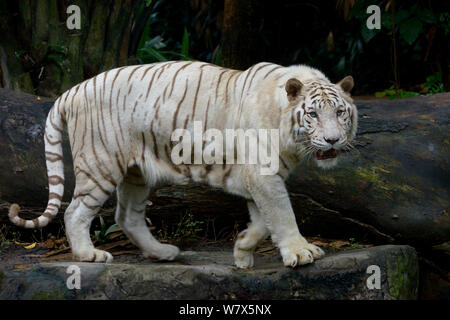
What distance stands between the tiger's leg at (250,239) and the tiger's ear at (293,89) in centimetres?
83

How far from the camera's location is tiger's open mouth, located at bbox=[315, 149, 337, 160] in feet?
12.6

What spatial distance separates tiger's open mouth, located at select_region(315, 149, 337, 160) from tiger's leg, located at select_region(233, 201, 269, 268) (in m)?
0.60

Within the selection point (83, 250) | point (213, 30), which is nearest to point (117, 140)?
point (83, 250)

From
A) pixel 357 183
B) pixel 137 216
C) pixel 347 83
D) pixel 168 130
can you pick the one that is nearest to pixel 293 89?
pixel 347 83

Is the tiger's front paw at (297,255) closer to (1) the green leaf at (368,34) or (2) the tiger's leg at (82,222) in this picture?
(2) the tiger's leg at (82,222)

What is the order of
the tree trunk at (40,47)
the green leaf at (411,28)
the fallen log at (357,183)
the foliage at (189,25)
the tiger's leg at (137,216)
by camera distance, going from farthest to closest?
the foliage at (189,25) → the green leaf at (411,28) → the tree trunk at (40,47) → the fallen log at (357,183) → the tiger's leg at (137,216)

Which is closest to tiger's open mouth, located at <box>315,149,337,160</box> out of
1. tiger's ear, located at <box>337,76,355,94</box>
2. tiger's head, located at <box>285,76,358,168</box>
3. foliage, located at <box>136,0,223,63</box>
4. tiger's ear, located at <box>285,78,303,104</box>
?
tiger's head, located at <box>285,76,358,168</box>

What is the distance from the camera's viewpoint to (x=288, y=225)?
12.7 feet

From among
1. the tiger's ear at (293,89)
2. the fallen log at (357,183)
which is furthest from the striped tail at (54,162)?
the tiger's ear at (293,89)

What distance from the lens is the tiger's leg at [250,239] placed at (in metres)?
4.17

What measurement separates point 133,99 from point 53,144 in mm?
677

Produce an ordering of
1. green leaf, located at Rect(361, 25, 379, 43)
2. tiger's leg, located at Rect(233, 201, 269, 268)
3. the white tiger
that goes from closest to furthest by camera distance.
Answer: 1. the white tiger
2. tiger's leg, located at Rect(233, 201, 269, 268)
3. green leaf, located at Rect(361, 25, 379, 43)

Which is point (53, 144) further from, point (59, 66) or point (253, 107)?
point (59, 66)

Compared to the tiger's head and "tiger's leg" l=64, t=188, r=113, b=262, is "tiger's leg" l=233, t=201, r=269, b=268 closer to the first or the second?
the tiger's head
